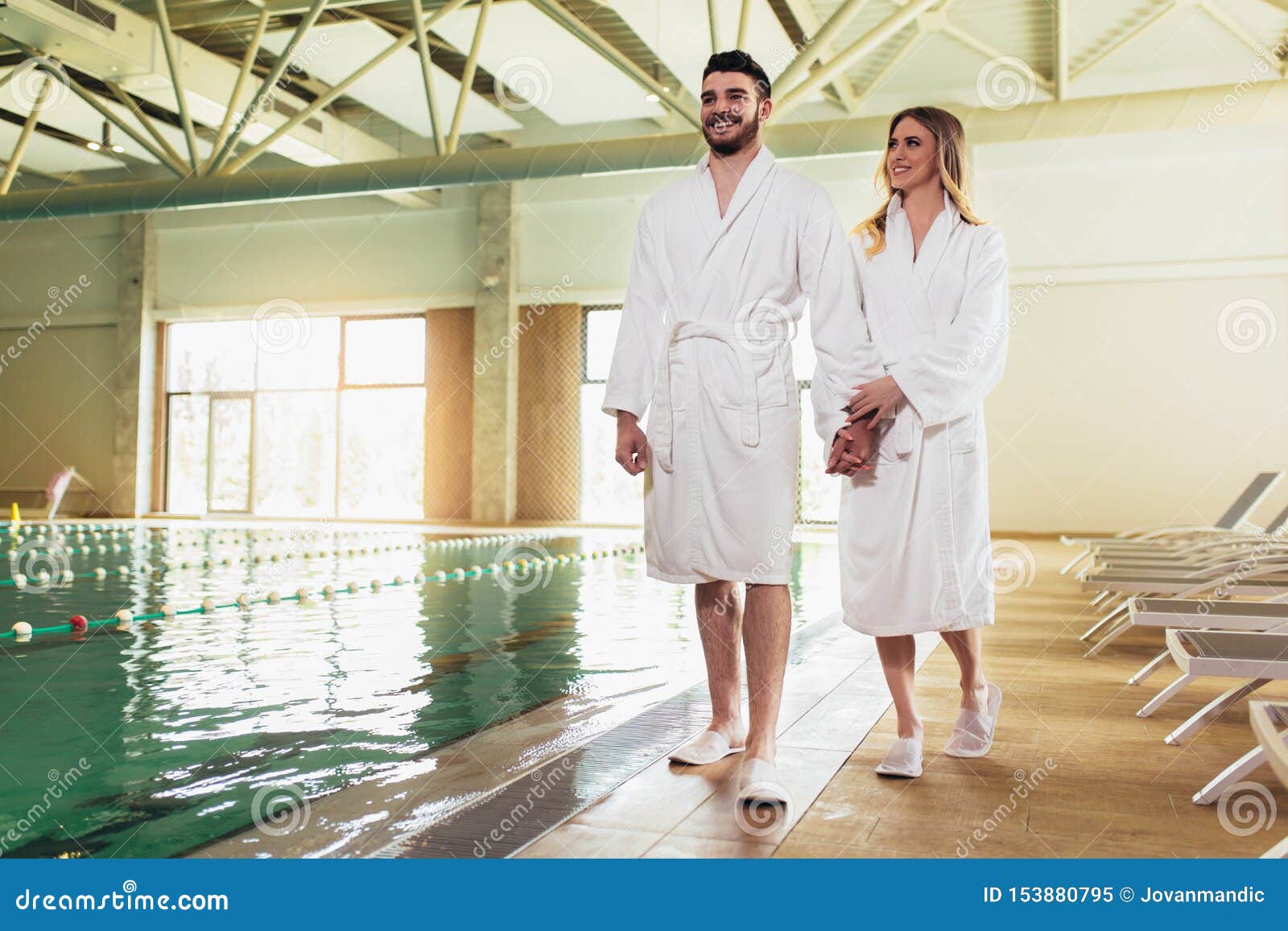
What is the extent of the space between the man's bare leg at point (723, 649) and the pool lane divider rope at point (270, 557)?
534 centimetres

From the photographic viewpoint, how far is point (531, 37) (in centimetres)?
1093

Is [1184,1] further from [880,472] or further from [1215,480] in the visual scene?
[880,472]

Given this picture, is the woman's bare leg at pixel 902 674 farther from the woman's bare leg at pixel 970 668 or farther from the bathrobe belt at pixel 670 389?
the bathrobe belt at pixel 670 389

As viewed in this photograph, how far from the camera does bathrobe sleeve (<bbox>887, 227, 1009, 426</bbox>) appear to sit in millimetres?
2266

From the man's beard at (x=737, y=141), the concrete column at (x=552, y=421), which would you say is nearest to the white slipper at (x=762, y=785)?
the man's beard at (x=737, y=141)

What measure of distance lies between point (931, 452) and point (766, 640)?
55 cm

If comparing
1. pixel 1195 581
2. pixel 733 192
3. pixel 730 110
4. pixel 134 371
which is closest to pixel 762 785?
pixel 733 192

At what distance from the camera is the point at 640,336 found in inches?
95.6

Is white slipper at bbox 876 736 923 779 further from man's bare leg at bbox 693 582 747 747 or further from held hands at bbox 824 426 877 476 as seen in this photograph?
held hands at bbox 824 426 877 476

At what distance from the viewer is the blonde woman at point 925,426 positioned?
2.29 meters

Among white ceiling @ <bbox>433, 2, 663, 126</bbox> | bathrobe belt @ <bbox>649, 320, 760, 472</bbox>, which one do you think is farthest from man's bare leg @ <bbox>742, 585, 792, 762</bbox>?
white ceiling @ <bbox>433, 2, 663, 126</bbox>

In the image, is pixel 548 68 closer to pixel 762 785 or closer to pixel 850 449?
pixel 850 449
